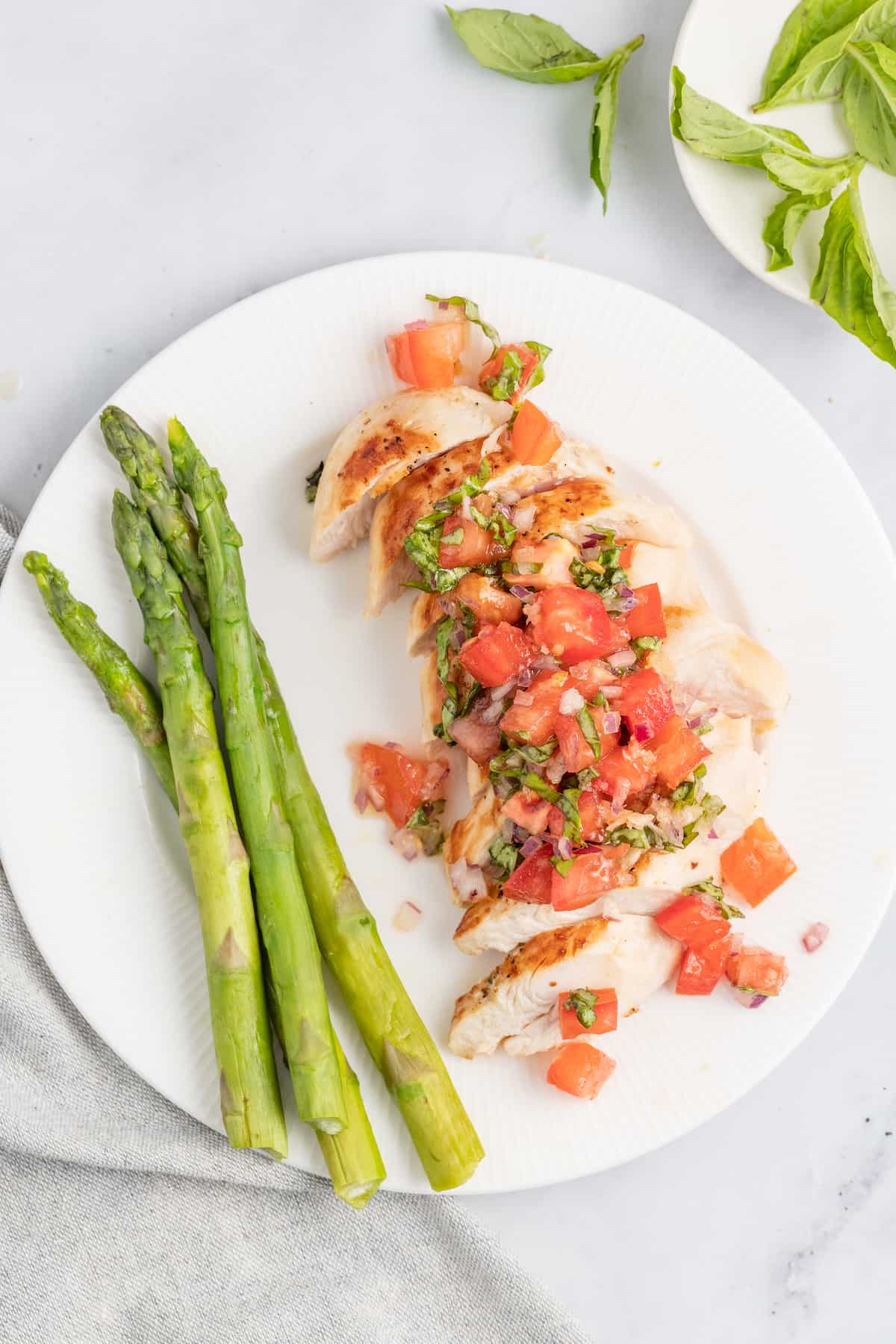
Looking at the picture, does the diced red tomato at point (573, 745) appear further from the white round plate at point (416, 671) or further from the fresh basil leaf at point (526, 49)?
the fresh basil leaf at point (526, 49)

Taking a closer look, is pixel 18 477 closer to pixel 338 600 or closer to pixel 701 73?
pixel 338 600

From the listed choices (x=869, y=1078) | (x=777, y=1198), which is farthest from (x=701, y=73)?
(x=777, y=1198)

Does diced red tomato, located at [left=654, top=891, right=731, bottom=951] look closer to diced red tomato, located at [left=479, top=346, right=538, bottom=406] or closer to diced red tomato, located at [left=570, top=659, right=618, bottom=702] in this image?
diced red tomato, located at [left=570, top=659, right=618, bottom=702]

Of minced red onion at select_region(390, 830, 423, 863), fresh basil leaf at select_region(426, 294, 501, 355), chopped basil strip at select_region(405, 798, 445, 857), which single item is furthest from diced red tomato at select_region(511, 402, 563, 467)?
minced red onion at select_region(390, 830, 423, 863)

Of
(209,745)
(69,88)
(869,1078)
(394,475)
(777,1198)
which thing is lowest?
(777,1198)

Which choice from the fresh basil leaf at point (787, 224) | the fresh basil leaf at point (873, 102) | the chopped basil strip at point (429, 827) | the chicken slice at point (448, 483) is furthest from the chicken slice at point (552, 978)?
the fresh basil leaf at point (873, 102)

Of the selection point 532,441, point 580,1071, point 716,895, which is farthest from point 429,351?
point 580,1071
